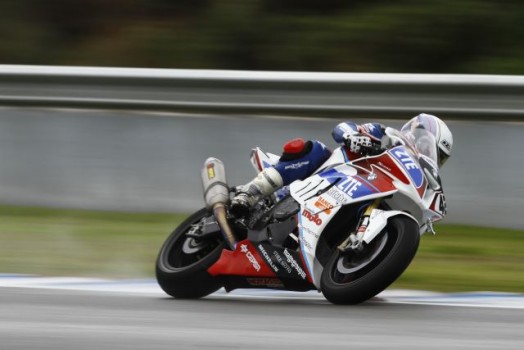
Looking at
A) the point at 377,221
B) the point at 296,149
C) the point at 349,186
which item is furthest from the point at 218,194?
the point at 377,221

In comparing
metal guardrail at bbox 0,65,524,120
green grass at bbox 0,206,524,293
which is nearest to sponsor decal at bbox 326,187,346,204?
green grass at bbox 0,206,524,293

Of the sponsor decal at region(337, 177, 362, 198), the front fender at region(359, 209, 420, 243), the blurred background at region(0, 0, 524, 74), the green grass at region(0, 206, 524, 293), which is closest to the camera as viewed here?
the front fender at region(359, 209, 420, 243)

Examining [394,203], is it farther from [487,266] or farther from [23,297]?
[23,297]

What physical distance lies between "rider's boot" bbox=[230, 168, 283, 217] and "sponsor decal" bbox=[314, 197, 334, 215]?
1.48 ft

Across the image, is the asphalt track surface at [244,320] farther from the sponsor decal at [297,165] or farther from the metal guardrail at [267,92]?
the metal guardrail at [267,92]

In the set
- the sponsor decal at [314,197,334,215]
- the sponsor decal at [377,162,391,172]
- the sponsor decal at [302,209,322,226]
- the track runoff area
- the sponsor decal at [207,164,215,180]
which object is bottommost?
the track runoff area

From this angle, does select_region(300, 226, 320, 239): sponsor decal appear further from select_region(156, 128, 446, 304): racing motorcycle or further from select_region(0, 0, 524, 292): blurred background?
select_region(0, 0, 524, 292): blurred background

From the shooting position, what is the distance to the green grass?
23.8 feet

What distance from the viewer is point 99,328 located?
535 centimetres

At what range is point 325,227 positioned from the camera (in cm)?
621

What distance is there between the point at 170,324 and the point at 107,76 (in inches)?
170

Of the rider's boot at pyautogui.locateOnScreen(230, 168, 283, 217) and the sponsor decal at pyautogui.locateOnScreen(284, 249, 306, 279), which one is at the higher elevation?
the rider's boot at pyautogui.locateOnScreen(230, 168, 283, 217)

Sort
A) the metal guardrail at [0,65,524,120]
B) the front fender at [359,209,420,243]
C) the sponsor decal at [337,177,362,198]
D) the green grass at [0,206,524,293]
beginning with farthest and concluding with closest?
1. the metal guardrail at [0,65,524,120]
2. the green grass at [0,206,524,293]
3. the sponsor decal at [337,177,362,198]
4. the front fender at [359,209,420,243]

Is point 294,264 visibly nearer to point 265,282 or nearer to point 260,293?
point 265,282
